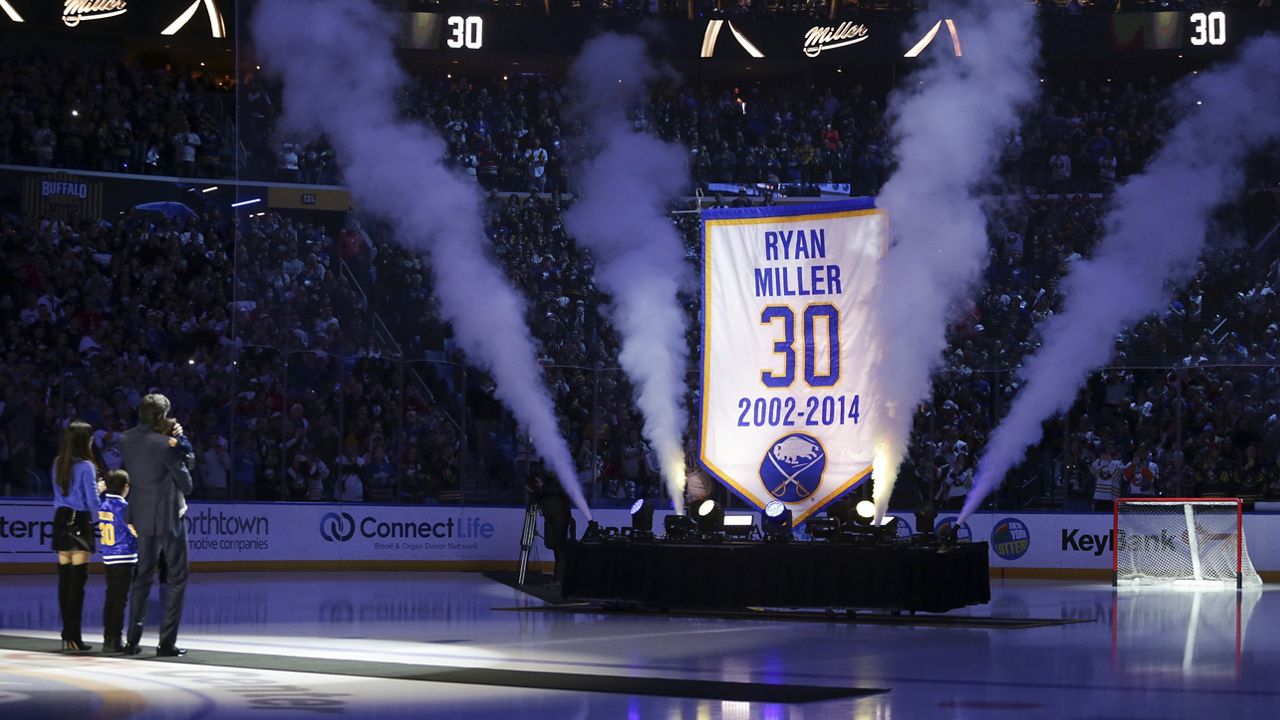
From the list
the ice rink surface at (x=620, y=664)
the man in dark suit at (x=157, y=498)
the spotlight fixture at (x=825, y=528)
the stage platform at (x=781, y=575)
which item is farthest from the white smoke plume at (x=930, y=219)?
the man in dark suit at (x=157, y=498)

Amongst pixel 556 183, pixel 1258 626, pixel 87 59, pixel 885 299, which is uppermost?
pixel 87 59

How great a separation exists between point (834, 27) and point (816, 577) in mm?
20046

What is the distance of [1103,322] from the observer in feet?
70.2

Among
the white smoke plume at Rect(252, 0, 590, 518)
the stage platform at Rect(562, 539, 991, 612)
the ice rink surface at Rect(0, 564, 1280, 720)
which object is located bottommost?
the ice rink surface at Rect(0, 564, 1280, 720)

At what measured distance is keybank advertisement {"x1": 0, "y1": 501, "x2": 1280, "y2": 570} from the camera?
23469mm

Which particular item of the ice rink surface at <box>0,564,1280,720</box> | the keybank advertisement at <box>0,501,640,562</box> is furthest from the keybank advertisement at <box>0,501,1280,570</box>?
the ice rink surface at <box>0,564,1280,720</box>

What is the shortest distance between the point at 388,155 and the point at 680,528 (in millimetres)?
8727

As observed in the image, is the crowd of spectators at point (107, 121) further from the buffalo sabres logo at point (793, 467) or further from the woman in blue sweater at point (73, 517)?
the woman in blue sweater at point (73, 517)

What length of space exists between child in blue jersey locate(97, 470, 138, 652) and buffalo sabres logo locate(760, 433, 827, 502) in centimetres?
689

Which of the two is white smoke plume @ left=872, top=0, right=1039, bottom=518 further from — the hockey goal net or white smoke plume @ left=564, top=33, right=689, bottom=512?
the hockey goal net

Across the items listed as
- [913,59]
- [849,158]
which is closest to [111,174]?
[849,158]

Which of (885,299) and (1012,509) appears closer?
(885,299)

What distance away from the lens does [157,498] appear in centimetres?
1144

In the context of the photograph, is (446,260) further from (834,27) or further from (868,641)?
(834,27)
